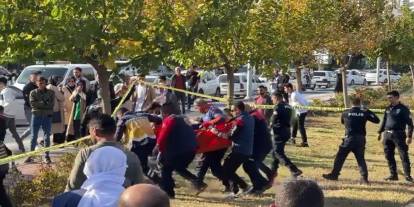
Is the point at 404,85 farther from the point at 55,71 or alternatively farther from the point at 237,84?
the point at 55,71

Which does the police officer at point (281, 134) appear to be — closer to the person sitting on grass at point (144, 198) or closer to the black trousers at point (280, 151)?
the black trousers at point (280, 151)

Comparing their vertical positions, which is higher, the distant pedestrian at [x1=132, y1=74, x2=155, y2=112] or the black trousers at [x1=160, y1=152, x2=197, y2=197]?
the distant pedestrian at [x1=132, y1=74, x2=155, y2=112]

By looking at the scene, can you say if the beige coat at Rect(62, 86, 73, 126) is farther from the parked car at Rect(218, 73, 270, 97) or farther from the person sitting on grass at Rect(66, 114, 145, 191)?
the parked car at Rect(218, 73, 270, 97)

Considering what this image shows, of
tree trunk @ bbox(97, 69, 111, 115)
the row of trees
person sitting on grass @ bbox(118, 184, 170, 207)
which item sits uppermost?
the row of trees

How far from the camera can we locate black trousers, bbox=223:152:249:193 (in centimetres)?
1096

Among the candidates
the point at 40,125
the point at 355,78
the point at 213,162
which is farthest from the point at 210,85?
the point at 355,78

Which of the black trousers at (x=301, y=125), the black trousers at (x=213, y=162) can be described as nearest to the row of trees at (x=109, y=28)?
the black trousers at (x=213, y=162)

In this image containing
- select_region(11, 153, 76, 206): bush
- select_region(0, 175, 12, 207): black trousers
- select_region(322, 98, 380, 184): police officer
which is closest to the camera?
select_region(0, 175, 12, 207): black trousers

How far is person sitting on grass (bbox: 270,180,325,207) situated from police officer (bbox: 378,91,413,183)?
8822mm

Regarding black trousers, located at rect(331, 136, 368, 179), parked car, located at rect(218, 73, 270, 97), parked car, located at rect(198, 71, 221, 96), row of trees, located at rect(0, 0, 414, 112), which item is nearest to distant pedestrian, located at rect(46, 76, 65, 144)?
row of trees, located at rect(0, 0, 414, 112)

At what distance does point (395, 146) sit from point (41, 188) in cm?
609

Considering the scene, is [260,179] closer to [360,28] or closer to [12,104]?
[12,104]

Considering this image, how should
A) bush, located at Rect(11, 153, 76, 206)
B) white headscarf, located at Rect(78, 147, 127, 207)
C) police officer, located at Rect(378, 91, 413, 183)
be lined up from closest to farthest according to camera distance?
white headscarf, located at Rect(78, 147, 127, 207) < bush, located at Rect(11, 153, 76, 206) < police officer, located at Rect(378, 91, 413, 183)

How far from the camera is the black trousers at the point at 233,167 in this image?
36.0 ft
